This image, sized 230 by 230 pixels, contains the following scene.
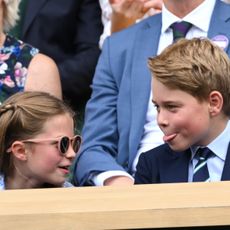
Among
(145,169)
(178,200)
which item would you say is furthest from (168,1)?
(178,200)

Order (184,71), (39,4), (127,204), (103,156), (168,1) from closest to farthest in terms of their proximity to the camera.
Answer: (127,204) → (184,71) → (103,156) → (168,1) → (39,4)

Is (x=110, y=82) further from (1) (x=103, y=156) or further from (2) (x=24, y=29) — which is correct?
(2) (x=24, y=29)

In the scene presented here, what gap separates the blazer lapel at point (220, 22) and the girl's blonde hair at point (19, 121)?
36.6 inches

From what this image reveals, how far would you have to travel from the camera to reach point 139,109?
147 inches

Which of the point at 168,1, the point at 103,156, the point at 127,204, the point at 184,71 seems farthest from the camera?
the point at 168,1

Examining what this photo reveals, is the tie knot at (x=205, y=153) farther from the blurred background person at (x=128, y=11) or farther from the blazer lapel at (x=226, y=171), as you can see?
the blurred background person at (x=128, y=11)

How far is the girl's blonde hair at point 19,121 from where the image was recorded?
3154 mm

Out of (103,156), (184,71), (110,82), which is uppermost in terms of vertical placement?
(184,71)

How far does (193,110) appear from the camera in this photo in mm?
3006

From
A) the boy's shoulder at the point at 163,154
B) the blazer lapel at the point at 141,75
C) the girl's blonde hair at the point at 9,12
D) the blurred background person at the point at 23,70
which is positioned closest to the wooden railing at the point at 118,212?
the boy's shoulder at the point at 163,154

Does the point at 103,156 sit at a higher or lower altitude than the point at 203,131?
lower

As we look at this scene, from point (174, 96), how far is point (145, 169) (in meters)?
0.31

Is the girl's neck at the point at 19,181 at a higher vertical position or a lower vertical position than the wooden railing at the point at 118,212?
lower

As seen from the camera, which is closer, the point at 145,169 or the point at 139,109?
the point at 145,169
